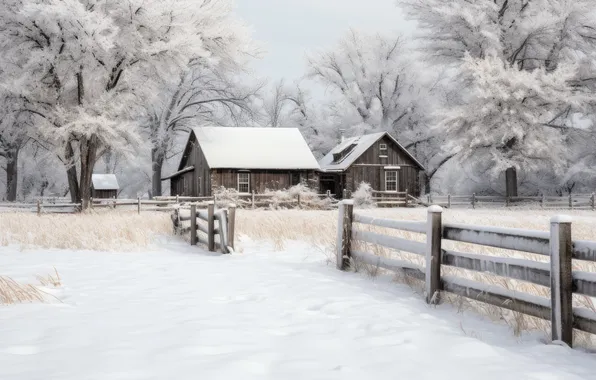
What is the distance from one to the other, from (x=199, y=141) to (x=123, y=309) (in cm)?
2939

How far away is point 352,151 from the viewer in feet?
129

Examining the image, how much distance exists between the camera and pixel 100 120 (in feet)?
81.9

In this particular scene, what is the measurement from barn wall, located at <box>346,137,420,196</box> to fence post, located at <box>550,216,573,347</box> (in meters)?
33.3

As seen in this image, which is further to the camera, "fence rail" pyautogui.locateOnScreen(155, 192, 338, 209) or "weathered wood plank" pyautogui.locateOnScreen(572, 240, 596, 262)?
"fence rail" pyautogui.locateOnScreen(155, 192, 338, 209)

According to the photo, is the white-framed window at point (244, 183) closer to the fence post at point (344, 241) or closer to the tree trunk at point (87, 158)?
the tree trunk at point (87, 158)

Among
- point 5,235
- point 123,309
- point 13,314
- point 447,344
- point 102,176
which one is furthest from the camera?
point 102,176

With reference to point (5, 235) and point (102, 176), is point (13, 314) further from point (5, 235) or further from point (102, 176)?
point (102, 176)

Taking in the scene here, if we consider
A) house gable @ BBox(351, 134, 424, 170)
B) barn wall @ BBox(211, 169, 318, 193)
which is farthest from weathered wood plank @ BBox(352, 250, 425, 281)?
house gable @ BBox(351, 134, 424, 170)

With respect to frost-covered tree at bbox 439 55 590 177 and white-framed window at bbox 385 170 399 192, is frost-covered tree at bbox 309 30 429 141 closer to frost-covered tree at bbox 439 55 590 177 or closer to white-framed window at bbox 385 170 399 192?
white-framed window at bbox 385 170 399 192

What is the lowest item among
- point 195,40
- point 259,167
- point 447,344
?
point 447,344

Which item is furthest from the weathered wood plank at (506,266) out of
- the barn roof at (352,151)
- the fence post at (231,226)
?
the barn roof at (352,151)

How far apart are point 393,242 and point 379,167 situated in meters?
31.3

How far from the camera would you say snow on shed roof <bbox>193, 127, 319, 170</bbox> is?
3375 cm

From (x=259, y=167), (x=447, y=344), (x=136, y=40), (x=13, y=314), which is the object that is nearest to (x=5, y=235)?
(x=13, y=314)
